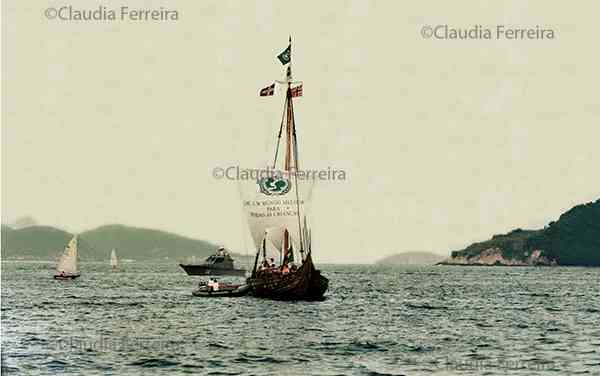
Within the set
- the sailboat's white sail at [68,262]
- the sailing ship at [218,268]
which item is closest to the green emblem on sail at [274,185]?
the sailboat's white sail at [68,262]

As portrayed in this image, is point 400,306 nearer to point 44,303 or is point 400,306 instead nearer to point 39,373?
point 44,303

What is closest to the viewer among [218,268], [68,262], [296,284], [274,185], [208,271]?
[296,284]

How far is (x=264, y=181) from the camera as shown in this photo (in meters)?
80.6

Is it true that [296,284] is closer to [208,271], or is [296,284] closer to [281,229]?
[281,229]

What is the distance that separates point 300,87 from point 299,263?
13.3 meters

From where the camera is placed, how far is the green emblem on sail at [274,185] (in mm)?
79750

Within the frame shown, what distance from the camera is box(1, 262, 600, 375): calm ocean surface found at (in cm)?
4169

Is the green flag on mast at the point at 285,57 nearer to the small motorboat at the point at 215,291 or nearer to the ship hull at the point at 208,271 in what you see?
the small motorboat at the point at 215,291

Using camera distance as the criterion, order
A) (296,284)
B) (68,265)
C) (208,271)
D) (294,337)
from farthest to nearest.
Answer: (208,271) < (68,265) < (296,284) < (294,337)

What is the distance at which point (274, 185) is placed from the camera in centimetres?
8038

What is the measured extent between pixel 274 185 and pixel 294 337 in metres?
29.9

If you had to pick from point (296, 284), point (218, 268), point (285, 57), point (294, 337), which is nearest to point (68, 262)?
point (218, 268)

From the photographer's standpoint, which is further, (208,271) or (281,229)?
(208,271)

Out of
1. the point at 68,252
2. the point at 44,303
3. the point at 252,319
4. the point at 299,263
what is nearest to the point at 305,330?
the point at 252,319
